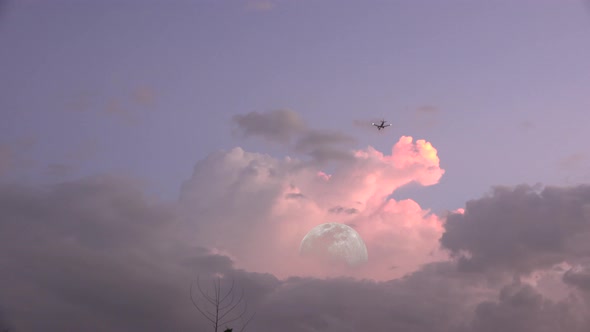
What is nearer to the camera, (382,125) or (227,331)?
(227,331)

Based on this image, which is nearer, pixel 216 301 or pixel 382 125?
pixel 216 301

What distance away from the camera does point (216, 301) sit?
171ft

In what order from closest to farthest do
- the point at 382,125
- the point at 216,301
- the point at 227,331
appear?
the point at 227,331 < the point at 216,301 < the point at 382,125

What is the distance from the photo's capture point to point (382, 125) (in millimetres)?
191500

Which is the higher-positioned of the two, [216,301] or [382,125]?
[382,125]

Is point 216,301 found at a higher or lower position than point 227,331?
higher

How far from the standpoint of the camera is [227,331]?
3419 cm

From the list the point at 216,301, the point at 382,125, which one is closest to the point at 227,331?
the point at 216,301

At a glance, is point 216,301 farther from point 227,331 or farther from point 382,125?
point 382,125

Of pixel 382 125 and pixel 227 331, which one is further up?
pixel 382 125

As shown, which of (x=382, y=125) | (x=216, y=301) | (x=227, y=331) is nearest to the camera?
(x=227, y=331)

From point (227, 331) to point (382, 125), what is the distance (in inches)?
6761

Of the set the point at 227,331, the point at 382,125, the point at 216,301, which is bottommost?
the point at 227,331
